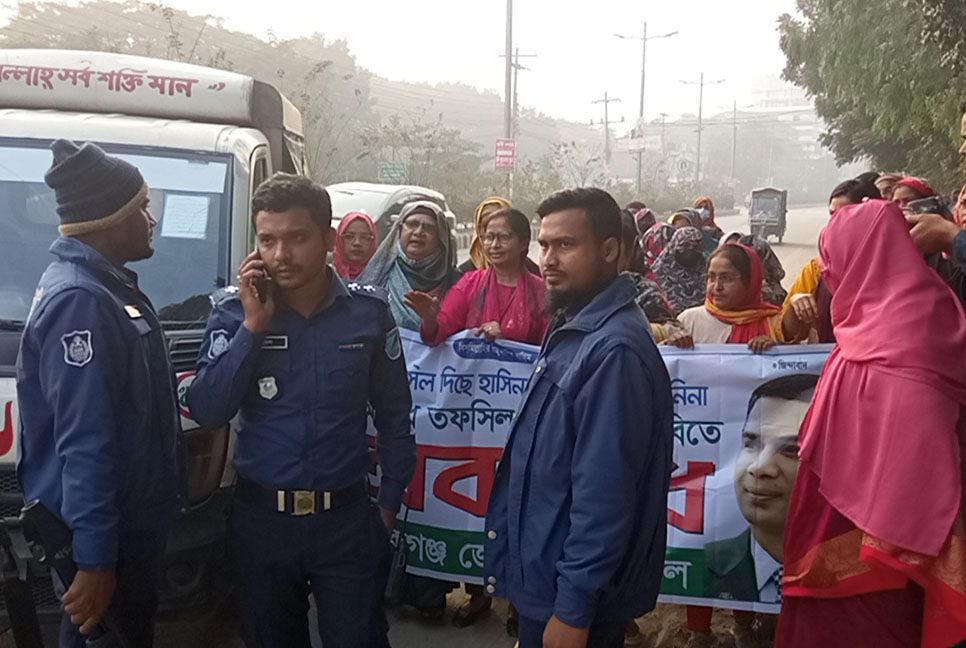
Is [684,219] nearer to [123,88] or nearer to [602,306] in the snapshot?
[123,88]

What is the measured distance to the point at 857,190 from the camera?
486 centimetres

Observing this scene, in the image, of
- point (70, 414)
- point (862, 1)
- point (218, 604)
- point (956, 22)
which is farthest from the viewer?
point (862, 1)

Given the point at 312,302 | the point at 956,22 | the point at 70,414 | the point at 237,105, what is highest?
the point at 956,22

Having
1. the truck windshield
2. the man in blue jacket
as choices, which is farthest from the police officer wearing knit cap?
the truck windshield

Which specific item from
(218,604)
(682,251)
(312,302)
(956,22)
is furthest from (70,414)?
(956,22)

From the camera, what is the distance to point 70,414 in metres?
2.31

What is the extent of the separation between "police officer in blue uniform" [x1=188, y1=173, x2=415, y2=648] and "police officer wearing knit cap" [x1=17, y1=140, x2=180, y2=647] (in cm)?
20

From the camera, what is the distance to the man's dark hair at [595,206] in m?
2.31

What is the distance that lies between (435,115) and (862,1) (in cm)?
6511

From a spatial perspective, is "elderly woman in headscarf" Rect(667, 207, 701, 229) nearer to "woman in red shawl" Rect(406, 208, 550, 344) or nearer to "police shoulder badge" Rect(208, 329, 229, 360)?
"woman in red shawl" Rect(406, 208, 550, 344)

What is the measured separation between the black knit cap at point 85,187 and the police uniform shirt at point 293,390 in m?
0.43

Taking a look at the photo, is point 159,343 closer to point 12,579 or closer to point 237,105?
point 12,579

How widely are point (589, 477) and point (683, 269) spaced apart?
4004mm

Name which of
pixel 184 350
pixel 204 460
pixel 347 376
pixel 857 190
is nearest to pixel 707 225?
pixel 857 190
